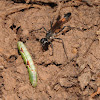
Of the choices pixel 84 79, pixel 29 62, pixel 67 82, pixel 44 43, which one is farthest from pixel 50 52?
pixel 84 79

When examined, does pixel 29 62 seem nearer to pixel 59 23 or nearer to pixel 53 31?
pixel 53 31

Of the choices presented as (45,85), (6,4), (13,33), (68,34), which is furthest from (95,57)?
(6,4)

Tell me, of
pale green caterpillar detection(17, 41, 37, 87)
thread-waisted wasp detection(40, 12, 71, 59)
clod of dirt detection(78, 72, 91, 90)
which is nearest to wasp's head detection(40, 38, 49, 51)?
thread-waisted wasp detection(40, 12, 71, 59)

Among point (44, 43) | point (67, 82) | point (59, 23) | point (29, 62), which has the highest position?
point (59, 23)

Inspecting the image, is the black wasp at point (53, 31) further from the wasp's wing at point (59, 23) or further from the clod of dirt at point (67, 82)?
the clod of dirt at point (67, 82)

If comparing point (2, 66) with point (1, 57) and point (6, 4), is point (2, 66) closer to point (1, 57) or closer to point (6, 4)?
point (1, 57)
